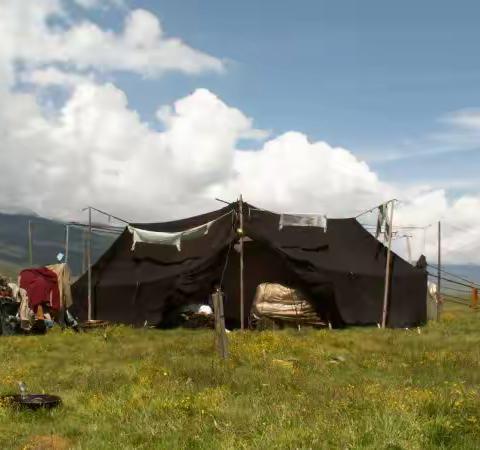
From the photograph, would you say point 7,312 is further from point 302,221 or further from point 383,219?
point 383,219

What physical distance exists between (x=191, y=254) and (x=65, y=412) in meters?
15.1

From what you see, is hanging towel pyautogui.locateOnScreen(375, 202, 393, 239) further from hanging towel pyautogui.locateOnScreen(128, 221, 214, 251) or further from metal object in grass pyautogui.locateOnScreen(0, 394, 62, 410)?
metal object in grass pyautogui.locateOnScreen(0, 394, 62, 410)

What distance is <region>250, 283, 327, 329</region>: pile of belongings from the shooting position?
74.2 feet

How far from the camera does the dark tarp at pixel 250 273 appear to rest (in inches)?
931

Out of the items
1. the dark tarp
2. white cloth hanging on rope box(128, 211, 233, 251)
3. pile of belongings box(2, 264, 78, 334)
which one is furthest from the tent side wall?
pile of belongings box(2, 264, 78, 334)

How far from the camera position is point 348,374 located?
13.5m

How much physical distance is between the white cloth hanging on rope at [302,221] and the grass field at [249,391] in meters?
6.04

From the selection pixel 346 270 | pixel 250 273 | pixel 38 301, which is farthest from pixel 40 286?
pixel 346 270

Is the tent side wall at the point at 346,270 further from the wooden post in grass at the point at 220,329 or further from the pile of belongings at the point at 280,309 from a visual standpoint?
the wooden post in grass at the point at 220,329

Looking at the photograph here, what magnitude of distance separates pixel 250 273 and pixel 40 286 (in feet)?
27.8

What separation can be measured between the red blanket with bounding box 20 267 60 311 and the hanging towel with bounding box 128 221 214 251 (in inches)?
137

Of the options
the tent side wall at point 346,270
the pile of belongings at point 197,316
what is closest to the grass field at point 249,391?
the pile of belongings at point 197,316

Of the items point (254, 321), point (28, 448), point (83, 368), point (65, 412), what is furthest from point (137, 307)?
point (28, 448)

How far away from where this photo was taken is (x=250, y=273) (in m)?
25.1
